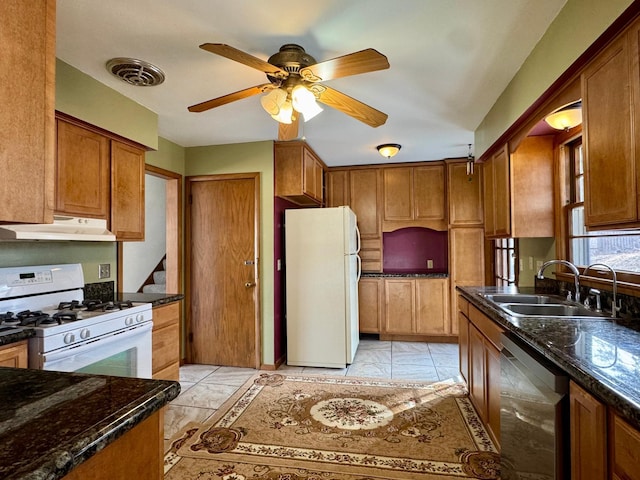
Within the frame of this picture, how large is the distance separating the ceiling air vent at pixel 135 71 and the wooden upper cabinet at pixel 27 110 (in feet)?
4.31

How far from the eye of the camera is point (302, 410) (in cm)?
263

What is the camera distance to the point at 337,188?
4.80m

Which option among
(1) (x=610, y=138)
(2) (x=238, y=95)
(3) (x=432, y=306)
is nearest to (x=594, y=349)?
(1) (x=610, y=138)

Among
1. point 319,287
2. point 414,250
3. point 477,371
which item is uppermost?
point 414,250

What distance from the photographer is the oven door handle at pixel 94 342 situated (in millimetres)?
1702

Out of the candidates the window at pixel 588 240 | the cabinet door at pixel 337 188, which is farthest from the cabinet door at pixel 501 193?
the cabinet door at pixel 337 188

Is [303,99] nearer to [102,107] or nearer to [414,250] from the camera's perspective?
[102,107]

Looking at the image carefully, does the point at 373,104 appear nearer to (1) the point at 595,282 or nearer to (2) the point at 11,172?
(1) the point at 595,282

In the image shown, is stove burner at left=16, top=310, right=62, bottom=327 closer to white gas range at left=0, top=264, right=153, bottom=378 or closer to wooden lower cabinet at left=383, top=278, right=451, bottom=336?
white gas range at left=0, top=264, right=153, bottom=378

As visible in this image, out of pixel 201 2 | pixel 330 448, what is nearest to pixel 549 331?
pixel 330 448

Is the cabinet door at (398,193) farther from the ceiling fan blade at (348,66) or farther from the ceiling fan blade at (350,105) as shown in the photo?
the ceiling fan blade at (348,66)

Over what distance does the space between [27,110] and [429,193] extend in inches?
170

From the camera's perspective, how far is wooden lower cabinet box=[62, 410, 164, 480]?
70 cm

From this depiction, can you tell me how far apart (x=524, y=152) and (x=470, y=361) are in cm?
164
